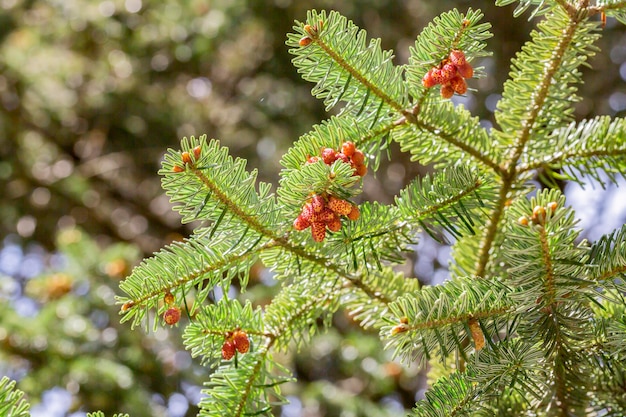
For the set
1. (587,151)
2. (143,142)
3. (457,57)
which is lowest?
(457,57)

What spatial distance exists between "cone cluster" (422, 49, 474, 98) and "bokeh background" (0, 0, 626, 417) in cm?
A: 142

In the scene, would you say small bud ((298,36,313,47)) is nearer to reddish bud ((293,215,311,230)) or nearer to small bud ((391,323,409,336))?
reddish bud ((293,215,311,230))

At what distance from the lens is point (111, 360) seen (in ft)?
6.92

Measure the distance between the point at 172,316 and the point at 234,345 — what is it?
0.12m

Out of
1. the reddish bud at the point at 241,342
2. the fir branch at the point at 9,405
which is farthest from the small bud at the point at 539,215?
the fir branch at the point at 9,405

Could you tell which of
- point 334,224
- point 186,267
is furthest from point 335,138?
point 186,267

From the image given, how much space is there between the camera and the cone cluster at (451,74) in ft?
2.75

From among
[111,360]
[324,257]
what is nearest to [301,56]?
[324,257]

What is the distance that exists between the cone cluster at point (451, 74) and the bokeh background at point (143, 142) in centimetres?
142

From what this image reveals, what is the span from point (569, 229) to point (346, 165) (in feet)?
0.86

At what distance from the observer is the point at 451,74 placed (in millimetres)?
844

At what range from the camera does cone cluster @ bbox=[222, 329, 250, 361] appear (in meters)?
0.91

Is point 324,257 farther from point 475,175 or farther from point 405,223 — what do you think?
point 475,175

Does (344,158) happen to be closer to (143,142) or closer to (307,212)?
(307,212)
